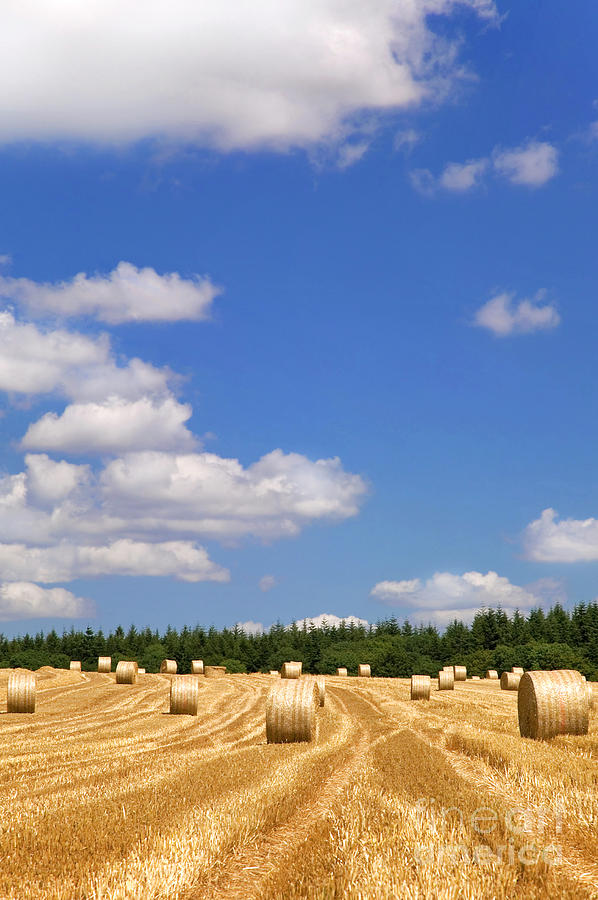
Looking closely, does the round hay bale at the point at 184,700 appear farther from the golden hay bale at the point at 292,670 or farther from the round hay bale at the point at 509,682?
the round hay bale at the point at 509,682

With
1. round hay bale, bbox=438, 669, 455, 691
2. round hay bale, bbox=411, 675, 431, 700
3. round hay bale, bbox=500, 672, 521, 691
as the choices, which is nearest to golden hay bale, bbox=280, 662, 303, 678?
round hay bale, bbox=438, 669, 455, 691

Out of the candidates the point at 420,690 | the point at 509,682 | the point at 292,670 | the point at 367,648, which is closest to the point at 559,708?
the point at 420,690

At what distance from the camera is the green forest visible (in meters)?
93.1

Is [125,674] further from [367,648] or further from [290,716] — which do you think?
[367,648]

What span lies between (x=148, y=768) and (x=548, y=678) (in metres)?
9.97

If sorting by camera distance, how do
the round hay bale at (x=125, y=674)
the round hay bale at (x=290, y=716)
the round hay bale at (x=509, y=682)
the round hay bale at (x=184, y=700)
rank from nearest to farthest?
the round hay bale at (x=290, y=716) → the round hay bale at (x=184, y=700) → the round hay bale at (x=509, y=682) → the round hay bale at (x=125, y=674)

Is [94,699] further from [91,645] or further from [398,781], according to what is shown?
[91,645]

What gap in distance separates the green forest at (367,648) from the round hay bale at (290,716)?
6290cm

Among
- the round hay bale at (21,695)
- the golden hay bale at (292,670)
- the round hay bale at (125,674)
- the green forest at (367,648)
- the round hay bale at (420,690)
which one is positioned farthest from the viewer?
the green forest at (367,648)

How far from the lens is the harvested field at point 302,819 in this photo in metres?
6.55

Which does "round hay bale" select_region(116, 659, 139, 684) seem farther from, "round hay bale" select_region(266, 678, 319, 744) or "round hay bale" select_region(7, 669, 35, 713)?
"round hay bale" select_region(266, 678, 319, 744)

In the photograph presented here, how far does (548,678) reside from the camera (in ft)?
62.6

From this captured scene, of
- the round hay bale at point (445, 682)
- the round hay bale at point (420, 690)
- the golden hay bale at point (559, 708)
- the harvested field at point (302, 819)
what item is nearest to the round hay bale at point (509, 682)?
the round hay bale at point (445, 682)

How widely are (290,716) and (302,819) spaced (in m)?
9.65
